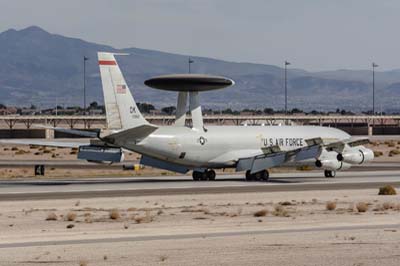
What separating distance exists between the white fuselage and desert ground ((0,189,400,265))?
10.5 meters

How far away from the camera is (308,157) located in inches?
2309

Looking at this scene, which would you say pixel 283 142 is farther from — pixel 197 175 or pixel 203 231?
pixel 203 231

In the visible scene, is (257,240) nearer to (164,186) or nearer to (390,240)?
(390,240)

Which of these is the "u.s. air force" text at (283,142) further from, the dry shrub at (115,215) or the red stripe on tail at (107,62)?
the dry shrub at (115,215)

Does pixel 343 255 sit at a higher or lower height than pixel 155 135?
lower

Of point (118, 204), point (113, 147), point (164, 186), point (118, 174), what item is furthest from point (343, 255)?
point (118, 174)

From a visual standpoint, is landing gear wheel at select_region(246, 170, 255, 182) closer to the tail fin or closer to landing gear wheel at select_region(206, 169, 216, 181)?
landing gear wheel at select_region(206, 169, 216, 181)

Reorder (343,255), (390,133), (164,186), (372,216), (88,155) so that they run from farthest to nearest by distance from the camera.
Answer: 1. (390,133)
2. (88,155)
3. (164,186)
4. (372,216)
5. (343,255)

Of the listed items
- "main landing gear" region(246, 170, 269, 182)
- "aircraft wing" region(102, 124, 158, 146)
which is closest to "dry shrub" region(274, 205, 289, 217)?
"aircraft wing" region(102, 124, 158, 146)

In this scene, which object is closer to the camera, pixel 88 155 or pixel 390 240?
pixel 390 240

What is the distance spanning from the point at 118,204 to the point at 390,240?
1576 cm

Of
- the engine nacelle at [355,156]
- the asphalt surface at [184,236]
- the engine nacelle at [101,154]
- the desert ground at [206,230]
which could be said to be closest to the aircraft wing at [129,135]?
the engine nacelle at [101,154]

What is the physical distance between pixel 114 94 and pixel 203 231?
23.0 m

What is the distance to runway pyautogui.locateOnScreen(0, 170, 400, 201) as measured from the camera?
47.3 meters
